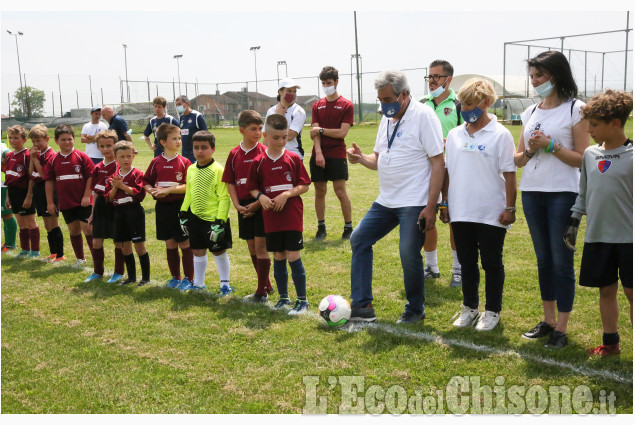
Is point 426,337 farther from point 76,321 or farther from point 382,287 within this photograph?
point 76,321

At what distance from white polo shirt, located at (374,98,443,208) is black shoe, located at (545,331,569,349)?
4.60ft

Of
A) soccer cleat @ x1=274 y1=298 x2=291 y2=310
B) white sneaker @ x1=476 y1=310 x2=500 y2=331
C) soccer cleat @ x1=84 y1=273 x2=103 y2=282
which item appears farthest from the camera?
soccer cleat @ x1=84 y1=273 x2=103 y2=282

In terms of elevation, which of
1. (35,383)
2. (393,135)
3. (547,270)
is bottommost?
(35,383)

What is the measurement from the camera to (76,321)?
547 cm

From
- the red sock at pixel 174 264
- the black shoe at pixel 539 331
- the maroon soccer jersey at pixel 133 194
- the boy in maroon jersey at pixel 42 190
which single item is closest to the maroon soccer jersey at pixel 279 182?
the red sock at pixel 174 264

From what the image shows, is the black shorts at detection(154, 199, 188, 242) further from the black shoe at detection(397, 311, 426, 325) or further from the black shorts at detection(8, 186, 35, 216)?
the black shorts at detection(8, 186, 35, 216)

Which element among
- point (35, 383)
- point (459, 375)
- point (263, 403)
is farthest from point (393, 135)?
point (35, 383)

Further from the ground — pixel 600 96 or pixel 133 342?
pixel 600 96

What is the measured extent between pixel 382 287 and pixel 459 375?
2.26 m

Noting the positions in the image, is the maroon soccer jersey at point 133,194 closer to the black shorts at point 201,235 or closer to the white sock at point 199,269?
the black shorts at point 201,235

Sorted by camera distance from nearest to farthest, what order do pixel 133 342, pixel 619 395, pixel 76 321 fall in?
pixel 619 395 < pixel 133 342 < pixel 76 321

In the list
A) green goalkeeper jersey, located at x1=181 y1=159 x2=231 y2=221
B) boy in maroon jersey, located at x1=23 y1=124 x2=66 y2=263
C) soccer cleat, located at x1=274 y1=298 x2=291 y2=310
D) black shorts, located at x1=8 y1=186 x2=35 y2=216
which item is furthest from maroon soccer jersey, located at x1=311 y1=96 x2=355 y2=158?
black shorts, located at x1=8 y1=186 x2=35 y2=216

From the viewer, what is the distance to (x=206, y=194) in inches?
241

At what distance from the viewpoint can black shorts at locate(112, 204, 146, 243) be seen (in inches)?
258
